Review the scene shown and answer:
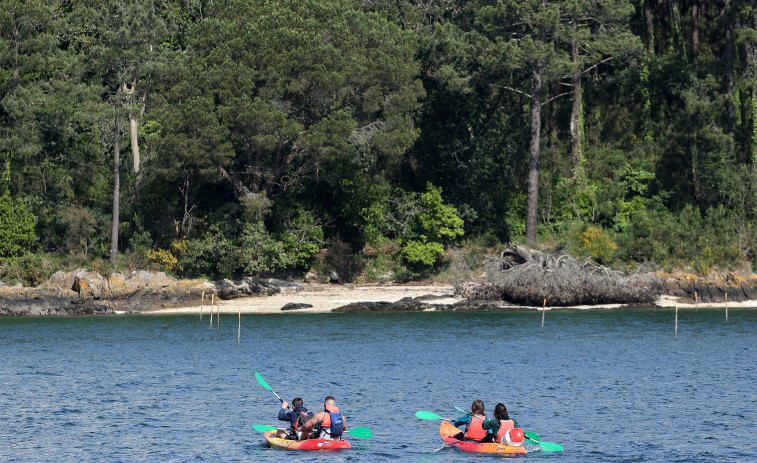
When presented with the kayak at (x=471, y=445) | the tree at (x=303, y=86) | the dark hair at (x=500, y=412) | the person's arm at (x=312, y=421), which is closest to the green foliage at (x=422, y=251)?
the tree at (x=303, y=86)

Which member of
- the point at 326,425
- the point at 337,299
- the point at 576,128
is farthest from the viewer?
the point at 576,128

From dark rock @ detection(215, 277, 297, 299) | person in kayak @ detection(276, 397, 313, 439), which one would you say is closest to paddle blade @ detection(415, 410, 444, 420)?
person in kayak @ detection(276, 397, 313, 439)

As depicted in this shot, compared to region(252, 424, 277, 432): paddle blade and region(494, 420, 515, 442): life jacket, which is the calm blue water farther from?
region(494, 420, 515, 442): life jacket

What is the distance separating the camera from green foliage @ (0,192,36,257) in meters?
58.0

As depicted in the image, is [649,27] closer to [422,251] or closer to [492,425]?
[422,251]

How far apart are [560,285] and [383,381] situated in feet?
76.0

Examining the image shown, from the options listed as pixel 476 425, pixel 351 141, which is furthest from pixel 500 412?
pixel 351 141

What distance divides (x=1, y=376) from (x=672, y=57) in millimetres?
50420

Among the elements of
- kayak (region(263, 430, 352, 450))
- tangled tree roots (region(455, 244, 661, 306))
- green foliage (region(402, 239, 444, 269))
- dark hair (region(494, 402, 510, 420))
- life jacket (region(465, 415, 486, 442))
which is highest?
green foliage (region(402, 239, 444, 269))

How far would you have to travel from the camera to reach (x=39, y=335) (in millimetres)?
47438

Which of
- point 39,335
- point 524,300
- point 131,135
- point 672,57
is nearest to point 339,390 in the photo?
point 39,335

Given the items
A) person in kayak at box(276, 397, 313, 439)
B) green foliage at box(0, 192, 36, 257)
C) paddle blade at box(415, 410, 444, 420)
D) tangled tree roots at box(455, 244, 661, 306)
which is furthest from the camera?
green foliage at box(0, 192, 36, 257)

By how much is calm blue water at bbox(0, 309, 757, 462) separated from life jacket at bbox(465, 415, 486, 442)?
0.91 m

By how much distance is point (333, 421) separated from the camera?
24.3 m
